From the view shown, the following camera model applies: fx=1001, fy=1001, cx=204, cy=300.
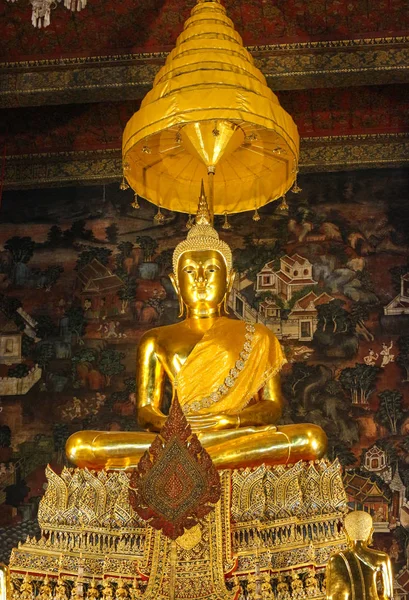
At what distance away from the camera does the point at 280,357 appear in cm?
581

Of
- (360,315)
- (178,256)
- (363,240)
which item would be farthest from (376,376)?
(178,256)

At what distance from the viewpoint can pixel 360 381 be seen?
264 inches

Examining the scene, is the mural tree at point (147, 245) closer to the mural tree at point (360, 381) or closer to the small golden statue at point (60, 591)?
the mural tree at point (360, 381)

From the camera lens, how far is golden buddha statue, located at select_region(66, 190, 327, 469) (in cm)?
512

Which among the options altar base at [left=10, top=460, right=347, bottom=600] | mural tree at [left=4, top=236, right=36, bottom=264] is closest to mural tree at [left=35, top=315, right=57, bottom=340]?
mural tree at [left=4, top=236, right=36, bottom=264]

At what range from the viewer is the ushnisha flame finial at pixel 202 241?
6.07 m

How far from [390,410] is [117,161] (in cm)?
275

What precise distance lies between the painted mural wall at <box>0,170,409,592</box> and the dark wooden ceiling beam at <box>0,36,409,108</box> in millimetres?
878

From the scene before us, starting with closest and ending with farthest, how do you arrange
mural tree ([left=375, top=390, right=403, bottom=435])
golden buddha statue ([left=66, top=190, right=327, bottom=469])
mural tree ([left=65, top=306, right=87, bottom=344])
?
1. golden buddha statue ([left=66, top=190, right=327, bottom=469])
2. mural tree ([left=375, top=390, right=403, bottom=435])
3. mural tree ([left=65, top=306, right=87, bottom=344])

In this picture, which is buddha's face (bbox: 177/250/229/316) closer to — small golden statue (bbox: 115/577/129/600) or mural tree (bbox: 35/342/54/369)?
mural tree (bbox: 35/342/54/369)

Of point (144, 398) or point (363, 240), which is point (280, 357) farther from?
point (363, 240)

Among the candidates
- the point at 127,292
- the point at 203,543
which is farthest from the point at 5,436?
the point at 203,543

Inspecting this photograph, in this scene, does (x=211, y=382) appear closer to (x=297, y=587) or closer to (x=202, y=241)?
(x=202, y=241)

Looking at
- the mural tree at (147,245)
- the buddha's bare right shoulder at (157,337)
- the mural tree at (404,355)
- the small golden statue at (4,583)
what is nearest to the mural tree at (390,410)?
the mural tree at (404,355)
